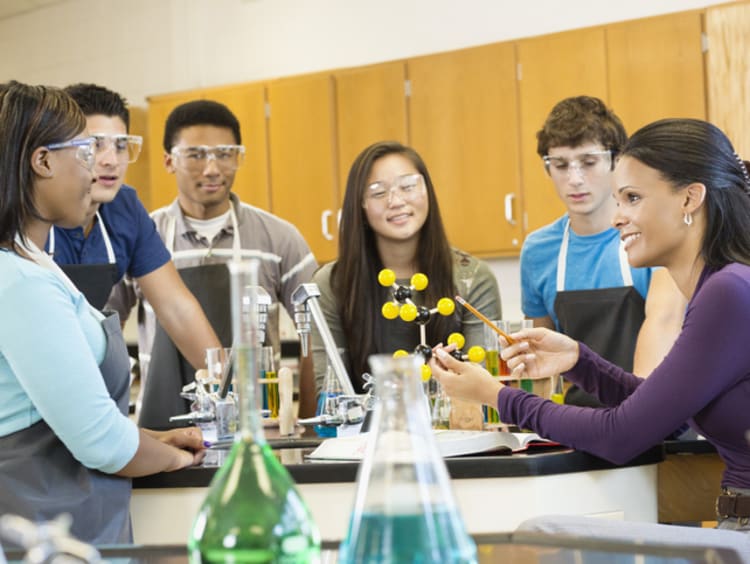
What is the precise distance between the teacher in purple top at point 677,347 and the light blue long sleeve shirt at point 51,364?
0.67 metres

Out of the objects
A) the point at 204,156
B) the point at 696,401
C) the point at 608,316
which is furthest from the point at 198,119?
the point at 696,401

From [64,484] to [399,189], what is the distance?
137 cm

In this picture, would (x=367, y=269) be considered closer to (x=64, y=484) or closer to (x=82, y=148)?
(x=82, y=148)

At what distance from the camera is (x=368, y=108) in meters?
5.34

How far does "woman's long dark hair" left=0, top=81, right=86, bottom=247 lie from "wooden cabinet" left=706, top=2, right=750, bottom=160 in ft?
10.9

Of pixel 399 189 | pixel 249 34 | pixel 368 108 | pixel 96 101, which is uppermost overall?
pixel 249 34

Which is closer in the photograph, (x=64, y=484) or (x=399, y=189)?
(x=64, y=484)

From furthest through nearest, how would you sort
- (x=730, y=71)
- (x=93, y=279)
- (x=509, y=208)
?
(x=509, y=208) < (x=730, y=71) < (x=93, y=279)

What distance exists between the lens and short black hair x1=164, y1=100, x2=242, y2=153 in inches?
136

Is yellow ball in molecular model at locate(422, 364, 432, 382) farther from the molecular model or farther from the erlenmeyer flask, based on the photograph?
the erlenmeyer flask

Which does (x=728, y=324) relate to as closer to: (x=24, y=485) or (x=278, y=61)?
(x=24, y=485)

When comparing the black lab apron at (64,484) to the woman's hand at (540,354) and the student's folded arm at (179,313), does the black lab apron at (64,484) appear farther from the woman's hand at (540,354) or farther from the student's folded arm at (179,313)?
the student's folded arm at (179,313)

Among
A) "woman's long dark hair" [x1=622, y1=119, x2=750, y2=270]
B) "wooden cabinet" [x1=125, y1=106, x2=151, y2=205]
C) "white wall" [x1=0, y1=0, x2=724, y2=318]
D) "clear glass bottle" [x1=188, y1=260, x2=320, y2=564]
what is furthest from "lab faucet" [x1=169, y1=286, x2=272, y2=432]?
"wooden cabinet" [x1=125, y1=106, x2=151, y2=205]

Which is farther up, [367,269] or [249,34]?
[249,34]
